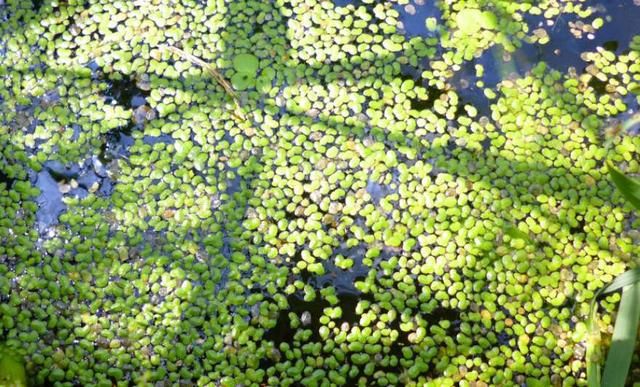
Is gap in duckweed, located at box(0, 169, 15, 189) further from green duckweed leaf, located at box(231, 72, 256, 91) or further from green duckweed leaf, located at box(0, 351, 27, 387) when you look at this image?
green duckweed leaf, located at box(231, 72, 256, 91)

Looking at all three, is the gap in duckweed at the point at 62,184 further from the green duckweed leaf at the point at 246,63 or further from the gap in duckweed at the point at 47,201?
the green duckweed leaf at the point at 246,63

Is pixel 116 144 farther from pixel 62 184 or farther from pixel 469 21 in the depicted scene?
pixel 469 21

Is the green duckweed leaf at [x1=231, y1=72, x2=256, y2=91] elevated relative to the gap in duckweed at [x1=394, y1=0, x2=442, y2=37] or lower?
lower

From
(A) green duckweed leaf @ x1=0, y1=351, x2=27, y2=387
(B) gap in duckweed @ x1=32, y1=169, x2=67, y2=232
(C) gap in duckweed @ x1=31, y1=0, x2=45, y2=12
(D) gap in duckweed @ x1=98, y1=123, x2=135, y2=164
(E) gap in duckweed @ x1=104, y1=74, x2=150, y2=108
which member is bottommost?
(A) green duckweed leaf @ x1=0, y1=351, x2=27, y2=387

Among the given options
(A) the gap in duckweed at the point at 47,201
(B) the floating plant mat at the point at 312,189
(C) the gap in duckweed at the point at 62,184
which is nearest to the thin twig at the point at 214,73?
(B) the floating plant mat at the point at 312,189

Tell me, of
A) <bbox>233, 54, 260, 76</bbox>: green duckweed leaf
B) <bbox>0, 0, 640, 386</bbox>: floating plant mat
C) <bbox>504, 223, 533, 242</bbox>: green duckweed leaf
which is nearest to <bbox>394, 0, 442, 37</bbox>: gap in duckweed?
<bbox>0, 0, 640, 386</bbox>: floating plant mat

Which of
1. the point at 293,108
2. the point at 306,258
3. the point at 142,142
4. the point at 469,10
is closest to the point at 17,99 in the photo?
the point at 142,142

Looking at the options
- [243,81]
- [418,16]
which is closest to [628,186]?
[418,16]

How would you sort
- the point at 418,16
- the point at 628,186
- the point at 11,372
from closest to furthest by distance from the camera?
the point at 628,186 → the point at 11,372 → the point at 418,16
